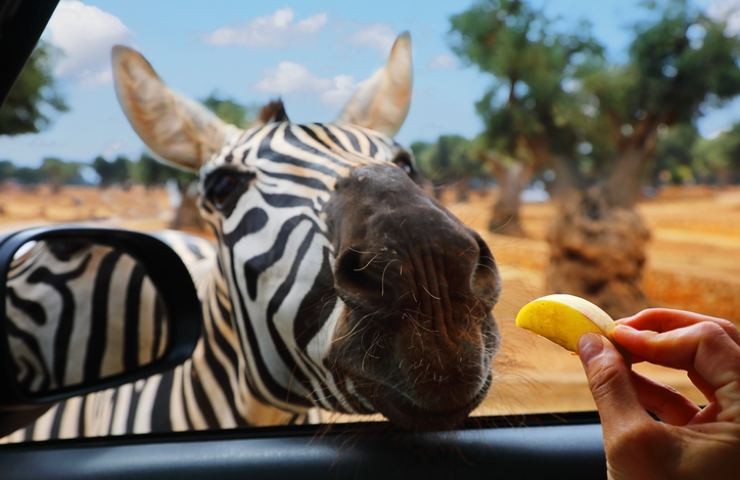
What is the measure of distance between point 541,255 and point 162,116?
497 centimetres

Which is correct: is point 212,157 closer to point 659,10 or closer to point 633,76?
point 659,10

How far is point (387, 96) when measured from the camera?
160 centimetres

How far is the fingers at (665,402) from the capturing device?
82 centimetres

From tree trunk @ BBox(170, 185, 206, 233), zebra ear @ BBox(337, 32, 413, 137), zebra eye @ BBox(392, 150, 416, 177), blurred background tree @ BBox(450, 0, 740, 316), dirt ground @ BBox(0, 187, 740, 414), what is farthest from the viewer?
blurred background tree @ BBox(450, 0, 740, 316)

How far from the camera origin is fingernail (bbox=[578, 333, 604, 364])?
2.40 ft

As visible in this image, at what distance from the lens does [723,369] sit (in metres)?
0.67

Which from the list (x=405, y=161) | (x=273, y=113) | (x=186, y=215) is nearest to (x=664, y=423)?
(x=405, y=161)

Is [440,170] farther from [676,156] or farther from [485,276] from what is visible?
[676,156]

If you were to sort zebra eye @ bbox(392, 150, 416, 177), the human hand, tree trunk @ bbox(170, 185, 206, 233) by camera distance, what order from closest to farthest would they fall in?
1. the human hand
2. zebra eye @ bbox(392, 150, 416, 177)
3. tree trunk @ bbox(170, 185, 206, 233)

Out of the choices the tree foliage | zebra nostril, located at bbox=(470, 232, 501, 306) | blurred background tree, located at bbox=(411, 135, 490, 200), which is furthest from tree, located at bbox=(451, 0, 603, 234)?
zebra nostril, located at bbox=(470, 232, 501, 306)

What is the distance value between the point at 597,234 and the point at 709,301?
1.74m

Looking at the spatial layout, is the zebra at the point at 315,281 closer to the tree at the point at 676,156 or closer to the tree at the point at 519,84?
the tree at the point at 519,84

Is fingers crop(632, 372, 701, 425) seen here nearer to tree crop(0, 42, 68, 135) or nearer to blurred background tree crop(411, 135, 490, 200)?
blurred background tree crop(411, 135, 490, 200)

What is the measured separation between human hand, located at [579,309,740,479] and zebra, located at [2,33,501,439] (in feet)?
0.81
